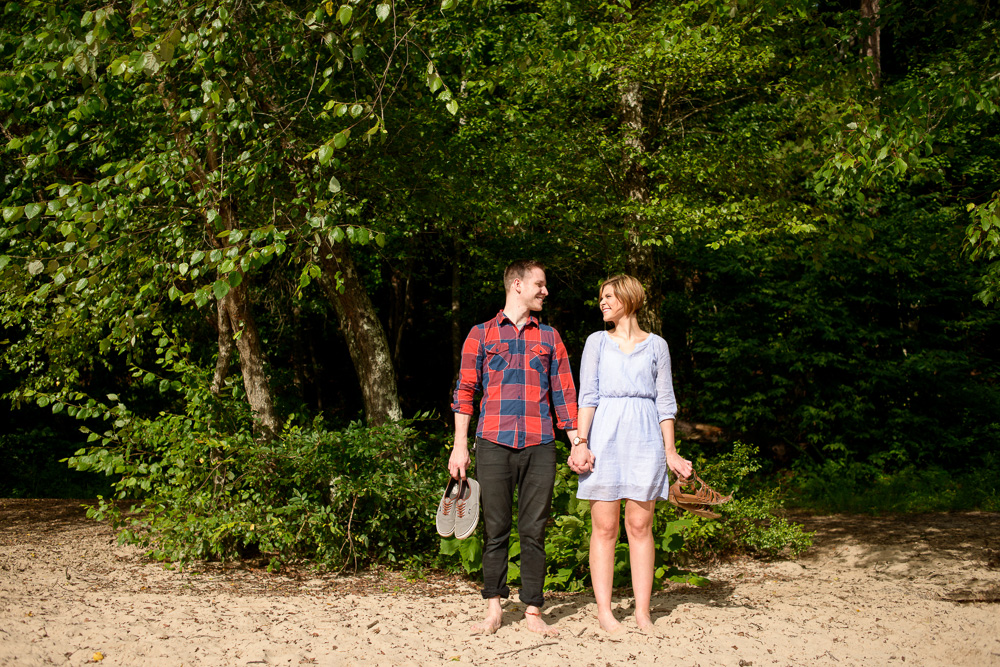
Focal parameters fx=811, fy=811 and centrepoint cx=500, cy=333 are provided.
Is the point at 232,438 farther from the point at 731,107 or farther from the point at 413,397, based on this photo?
the point at 413,397

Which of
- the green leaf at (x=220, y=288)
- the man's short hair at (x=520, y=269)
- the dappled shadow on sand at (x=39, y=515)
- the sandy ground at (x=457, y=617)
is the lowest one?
the dappled shadow on sand at (x=39, y=515)

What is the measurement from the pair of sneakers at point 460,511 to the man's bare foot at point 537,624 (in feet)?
1.63

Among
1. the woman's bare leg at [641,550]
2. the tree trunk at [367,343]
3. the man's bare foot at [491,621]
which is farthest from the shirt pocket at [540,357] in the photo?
the tree trunk at [367,343]

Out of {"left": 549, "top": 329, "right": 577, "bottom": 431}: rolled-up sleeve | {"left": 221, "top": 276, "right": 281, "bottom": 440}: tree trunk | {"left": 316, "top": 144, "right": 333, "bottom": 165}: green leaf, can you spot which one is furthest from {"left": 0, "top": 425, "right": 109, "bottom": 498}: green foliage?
{"left": 316, "top": 144, "right": 333, "bottom": 165}: green leaf

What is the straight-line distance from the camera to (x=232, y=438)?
18.3ft

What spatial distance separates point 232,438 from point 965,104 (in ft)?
16.5

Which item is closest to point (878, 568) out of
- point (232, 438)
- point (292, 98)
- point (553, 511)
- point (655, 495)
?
point (553, 511)

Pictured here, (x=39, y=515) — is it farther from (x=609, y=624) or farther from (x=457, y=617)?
(x=609, y=624)

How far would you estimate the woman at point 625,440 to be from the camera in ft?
12.6

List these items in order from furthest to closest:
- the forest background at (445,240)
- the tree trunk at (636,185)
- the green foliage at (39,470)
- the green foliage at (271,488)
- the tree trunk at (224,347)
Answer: the green foliage at (39,470), the tree trunk at (636,185), the tree trunk at (224,347), the green foliage at (271,488), the forest background at (445,240)

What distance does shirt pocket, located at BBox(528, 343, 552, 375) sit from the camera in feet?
12.9

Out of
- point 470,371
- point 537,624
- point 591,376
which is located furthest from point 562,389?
point 537,624

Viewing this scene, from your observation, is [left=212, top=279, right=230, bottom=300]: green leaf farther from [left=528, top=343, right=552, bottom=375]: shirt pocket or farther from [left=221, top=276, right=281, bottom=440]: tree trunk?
[left=221, top=276, right=281, bottom=440]: tree trunk

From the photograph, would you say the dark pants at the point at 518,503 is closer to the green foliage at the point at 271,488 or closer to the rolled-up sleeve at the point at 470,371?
the rolled-up sleeve at the point at 470,371
